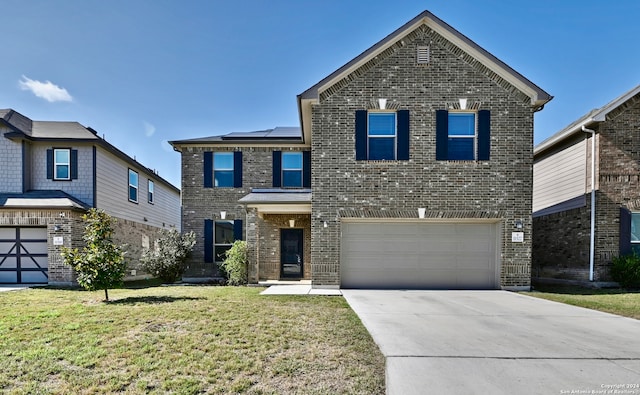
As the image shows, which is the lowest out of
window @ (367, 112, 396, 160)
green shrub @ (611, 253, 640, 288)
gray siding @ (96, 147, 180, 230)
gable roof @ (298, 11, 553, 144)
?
green shrub @ (611, 253, 640, 288)

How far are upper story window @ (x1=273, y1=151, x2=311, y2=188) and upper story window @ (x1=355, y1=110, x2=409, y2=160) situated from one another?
3834mm

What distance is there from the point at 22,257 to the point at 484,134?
1746 cm

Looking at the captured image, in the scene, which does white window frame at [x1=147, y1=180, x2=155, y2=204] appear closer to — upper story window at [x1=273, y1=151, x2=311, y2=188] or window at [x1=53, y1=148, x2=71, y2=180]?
window at [x1=53, y1=148, x2=71, y2=180]

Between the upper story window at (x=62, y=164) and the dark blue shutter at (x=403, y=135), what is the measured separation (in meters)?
12.8

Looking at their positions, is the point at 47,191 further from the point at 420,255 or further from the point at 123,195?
the point at 420,255

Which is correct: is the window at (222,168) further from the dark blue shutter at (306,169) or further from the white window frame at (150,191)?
the white window frame at (150,191)

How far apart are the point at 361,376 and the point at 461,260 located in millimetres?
8078

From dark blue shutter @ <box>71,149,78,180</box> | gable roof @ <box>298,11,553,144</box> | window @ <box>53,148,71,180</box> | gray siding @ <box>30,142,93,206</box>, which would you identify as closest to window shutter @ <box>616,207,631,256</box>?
gable roof @ <box>298,11,553,144</box>

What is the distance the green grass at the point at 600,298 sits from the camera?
7.76 m

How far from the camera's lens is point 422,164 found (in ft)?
35.0

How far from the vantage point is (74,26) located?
10.2 m

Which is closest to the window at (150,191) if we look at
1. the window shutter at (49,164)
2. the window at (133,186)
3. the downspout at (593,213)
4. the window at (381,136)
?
the window at (133,186)

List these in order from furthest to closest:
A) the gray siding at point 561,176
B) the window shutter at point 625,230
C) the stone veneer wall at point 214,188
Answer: the stone veneer wall at point 214,188 < the gray siding at point 561,176 < the window shutter at point 625,230

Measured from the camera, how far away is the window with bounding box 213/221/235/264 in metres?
14.1
